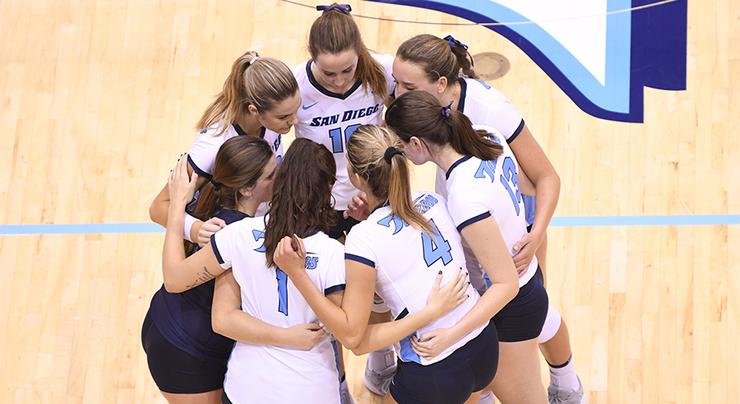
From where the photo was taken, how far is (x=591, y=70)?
247 inches

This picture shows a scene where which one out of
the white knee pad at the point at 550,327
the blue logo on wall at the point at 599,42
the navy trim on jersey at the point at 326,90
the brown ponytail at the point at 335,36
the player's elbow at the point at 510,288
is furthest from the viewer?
the blue logo on wall at the point at 599,42

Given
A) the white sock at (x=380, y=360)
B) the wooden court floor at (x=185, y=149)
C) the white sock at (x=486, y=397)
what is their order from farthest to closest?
the wooden court floor at (x=185, y=149) < the white sock at (x=380, y=360) < the white sock at (x=486, y=397)

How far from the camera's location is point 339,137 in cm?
445

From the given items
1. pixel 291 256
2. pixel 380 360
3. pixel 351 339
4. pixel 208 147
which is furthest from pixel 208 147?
pixel 380 360

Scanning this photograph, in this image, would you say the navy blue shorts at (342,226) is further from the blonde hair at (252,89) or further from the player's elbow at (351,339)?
the player's elbow at (351,339)

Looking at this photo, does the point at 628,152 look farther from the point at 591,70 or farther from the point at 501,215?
the point at 501,215

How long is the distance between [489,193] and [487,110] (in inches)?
20.4

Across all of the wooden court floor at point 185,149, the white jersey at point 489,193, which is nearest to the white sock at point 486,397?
the wooden court floor at point 185,149

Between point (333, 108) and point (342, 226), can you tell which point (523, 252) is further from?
point (333, 108)

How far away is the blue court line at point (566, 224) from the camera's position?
558cm

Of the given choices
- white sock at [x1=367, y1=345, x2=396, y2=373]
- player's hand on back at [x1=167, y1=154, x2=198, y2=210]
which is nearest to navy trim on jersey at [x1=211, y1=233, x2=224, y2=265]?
player's hand on back at [x1=167, y1=154, x2=198, y2=210]

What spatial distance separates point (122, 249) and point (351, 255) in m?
2.62

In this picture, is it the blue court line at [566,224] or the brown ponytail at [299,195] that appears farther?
the blue court line at [566,224]

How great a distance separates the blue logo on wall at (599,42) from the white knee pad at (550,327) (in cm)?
186
